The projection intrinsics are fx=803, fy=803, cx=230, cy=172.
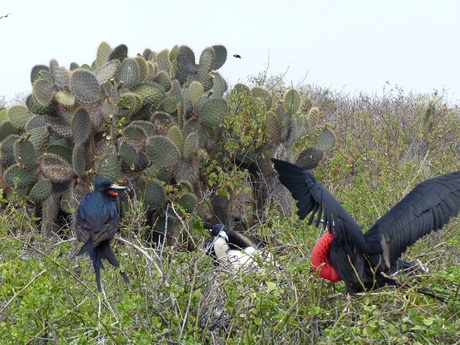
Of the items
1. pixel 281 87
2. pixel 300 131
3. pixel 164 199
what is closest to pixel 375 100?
pixel 281 87

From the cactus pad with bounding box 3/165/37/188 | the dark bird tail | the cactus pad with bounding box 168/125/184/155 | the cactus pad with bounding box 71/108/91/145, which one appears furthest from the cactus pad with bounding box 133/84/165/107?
the dark bird tail

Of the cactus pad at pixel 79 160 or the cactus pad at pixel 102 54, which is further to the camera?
the cactus pad at pixel 102 54

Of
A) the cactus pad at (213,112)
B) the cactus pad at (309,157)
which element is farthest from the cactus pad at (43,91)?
the cactus pad at (309,157)

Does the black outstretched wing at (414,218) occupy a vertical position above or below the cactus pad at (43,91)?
above

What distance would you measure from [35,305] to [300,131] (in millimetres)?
4519

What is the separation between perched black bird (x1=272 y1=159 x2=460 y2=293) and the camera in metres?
2.93

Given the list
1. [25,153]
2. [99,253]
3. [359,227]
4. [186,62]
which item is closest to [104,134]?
[25,153]

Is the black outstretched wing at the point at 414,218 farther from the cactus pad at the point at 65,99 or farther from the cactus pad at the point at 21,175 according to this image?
the cactus pad at the point at 21,175

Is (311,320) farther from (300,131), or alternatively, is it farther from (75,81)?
(300,131)

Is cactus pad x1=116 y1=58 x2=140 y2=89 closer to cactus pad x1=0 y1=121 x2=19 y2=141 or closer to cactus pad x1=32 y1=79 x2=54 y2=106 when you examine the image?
cactus pad x1=32 y1=79 x2=54 y2=106

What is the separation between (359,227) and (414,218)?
0.24 metres

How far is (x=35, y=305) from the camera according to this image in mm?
2549

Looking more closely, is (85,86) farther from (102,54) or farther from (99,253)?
(99,253)

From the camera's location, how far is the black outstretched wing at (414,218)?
3.21m
